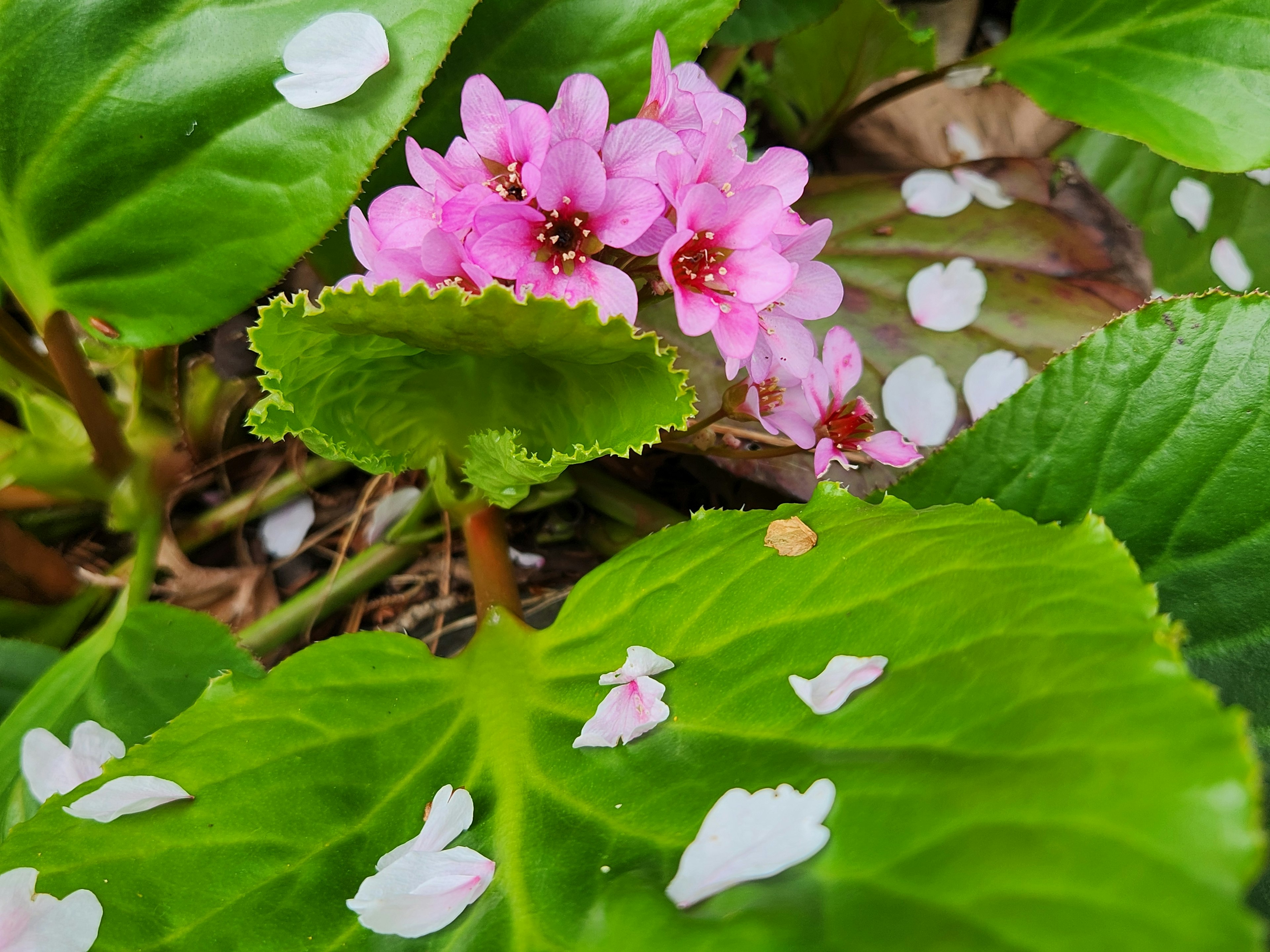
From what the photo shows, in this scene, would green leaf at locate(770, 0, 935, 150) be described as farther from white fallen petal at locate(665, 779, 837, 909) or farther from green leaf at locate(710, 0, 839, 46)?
white fallen petal at locate(665, 779, 837, 909)

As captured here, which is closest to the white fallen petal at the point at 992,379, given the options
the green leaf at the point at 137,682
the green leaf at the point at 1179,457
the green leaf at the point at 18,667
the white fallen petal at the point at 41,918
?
the green leaf at the point at 1179,457

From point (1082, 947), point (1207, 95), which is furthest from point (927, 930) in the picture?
point (1207, 95)

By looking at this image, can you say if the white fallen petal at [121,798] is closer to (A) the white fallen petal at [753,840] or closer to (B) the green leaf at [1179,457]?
(A) the white fallen petal at [753,840]

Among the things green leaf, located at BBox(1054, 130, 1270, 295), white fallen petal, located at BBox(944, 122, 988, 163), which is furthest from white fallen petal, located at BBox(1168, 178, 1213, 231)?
white fallen petal, located at BBox(944, 122, 988, 163)

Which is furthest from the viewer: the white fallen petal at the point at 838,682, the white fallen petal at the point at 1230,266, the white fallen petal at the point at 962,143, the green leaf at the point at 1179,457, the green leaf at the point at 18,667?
the white fallen petal at the point at 962,143

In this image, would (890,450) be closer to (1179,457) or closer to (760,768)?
(1179,457)

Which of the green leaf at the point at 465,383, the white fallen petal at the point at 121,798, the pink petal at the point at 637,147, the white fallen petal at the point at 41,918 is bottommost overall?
the white fallen petal at the point at 41,918
